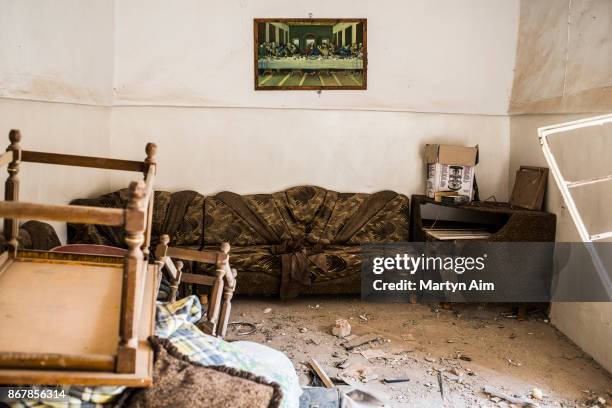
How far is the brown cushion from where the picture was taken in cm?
178

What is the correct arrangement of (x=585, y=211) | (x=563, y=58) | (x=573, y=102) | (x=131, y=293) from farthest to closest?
(x=563, y=58)
(x=573, y=102)
(x=585, y=211)
(x=131, y=293)

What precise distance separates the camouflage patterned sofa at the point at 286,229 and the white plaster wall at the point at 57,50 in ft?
3.34

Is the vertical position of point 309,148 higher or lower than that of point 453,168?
higher

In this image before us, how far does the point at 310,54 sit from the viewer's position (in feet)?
19.1

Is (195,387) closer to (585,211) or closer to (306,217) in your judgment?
(585,211)

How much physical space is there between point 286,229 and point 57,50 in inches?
100

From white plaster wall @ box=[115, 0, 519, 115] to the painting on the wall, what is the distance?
3.3 inches

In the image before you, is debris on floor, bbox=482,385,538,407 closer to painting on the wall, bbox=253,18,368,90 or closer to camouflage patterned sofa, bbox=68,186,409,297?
camouflage patterned sofa, bbox=68,186,409,297

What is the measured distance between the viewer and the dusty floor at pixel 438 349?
11.6ft

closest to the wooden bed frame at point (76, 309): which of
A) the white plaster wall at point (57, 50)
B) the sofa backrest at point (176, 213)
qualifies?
the white plaster wall at point (57, 50)

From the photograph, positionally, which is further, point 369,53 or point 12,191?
point 369,53

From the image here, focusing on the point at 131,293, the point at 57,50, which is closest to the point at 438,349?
the point at 131,293

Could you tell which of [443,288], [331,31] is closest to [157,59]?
[331,31]

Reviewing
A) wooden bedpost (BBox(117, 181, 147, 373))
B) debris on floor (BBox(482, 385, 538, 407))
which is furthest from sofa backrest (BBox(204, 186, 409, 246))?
wooden bedpost (BBox(117, 181, 147, 373))
